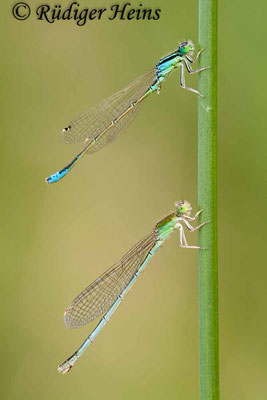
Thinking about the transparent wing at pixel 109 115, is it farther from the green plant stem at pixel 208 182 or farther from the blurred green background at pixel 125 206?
the green plant stem at pixel 208 182

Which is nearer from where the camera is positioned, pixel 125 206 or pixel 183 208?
pixel 183 208

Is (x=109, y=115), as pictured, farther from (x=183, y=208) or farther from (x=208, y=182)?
(x=208, y=182)

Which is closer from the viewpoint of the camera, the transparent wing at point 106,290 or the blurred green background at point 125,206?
the transparent wing at point 106,290

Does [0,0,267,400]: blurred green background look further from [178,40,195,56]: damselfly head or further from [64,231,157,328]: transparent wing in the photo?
[178,40,195,56]: damselfly head

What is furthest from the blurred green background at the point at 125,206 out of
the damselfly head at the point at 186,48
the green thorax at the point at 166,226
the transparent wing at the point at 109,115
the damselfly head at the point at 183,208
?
the damselfly head at the point at 186,48

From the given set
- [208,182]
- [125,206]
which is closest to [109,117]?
[125,206]

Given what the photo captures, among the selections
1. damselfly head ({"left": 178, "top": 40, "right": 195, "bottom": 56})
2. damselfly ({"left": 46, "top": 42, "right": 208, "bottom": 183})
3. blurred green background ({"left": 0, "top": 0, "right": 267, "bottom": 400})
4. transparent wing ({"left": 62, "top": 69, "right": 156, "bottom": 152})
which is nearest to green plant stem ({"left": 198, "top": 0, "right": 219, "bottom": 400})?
damselfly head ({"left": 178, "top": 40, "right": 195, "bottom": 56})

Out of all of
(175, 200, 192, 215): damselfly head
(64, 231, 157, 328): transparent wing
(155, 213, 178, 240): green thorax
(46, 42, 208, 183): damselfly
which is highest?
(46, 42, 208, 183): damselfly
